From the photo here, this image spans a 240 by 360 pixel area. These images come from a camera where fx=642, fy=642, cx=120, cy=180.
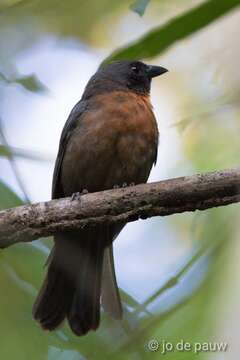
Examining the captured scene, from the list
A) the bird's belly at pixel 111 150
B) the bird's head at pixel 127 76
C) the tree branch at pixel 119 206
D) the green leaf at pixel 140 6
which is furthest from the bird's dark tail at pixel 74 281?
the green leaf at pixel 140 6

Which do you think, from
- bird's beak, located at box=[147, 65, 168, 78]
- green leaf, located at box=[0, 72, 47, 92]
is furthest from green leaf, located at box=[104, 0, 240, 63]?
bird's beak, located at box=[147, 65, 168, 78]

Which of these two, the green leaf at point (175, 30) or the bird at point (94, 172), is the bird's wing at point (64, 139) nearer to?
the bird at point (94, 172)

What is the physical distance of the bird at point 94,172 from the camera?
12.2ft

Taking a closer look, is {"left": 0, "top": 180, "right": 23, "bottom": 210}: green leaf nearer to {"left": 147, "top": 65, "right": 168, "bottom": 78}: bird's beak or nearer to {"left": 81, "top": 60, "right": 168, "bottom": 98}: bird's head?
{"left": 81, "top": 60, "right": 168, "bottom": 98}: bird's head

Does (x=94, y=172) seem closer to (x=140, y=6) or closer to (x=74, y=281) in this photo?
(x=74, y=281)

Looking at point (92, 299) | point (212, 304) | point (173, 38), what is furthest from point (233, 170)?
point (92, 299)

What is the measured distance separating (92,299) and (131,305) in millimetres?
1665

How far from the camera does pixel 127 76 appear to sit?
188 inches

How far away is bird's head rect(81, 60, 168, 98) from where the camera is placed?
181 inches

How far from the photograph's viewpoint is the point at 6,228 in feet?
9.53

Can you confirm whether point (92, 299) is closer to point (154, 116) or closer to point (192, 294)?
point (154, 116)

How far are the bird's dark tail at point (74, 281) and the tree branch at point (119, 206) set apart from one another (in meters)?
0.47

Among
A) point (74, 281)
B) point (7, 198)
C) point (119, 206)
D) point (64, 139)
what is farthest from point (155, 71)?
point (7, 198)

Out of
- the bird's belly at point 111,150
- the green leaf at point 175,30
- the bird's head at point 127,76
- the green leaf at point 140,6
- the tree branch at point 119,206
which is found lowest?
the tree branch at point 119,206
